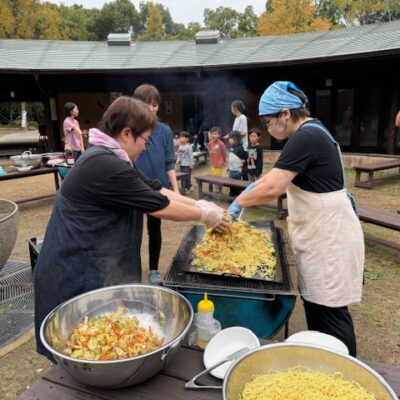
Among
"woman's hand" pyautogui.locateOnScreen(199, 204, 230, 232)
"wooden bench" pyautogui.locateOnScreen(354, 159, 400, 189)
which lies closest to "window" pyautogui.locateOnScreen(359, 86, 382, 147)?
"wooden bench" pyautogui.locateOnScreen(354, 159, 400, 189)

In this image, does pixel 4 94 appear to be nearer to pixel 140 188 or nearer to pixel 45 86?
pixel 45 86

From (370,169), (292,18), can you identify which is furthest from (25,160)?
(292,18)

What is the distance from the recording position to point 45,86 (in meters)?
14.6

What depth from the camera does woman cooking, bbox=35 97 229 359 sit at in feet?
5.60

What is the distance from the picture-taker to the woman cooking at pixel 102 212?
1.71 metres

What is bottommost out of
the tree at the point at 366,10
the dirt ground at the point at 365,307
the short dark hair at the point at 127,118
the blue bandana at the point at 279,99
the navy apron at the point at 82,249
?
the dirt ground at the point at 365,307

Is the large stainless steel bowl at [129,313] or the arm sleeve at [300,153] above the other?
the arm sleeve at [300,153]

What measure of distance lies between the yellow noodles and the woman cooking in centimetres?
91

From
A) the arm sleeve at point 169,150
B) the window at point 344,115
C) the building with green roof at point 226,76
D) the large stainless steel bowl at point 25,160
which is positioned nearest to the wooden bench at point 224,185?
the arm sleeve at point 169,150

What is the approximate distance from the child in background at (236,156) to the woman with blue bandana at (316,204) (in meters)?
5.62

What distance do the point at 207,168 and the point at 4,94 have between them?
949 centimetres

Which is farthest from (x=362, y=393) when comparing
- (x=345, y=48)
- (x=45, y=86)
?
(x=45, y=86)

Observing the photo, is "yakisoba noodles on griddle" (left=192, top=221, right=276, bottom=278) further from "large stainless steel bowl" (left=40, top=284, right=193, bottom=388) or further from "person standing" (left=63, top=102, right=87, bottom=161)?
"person standing" (left=63, top=102, right=87, bottom=161)

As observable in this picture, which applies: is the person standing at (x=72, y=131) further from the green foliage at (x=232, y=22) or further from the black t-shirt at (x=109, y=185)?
the green foliage at (x=232, y=22)
